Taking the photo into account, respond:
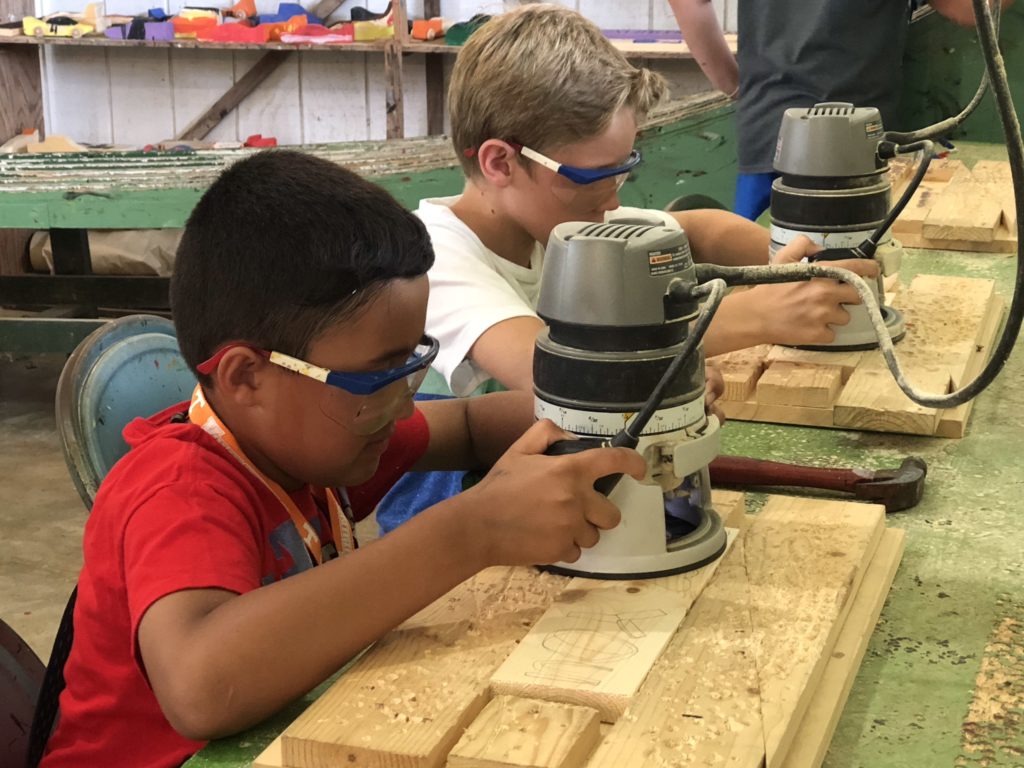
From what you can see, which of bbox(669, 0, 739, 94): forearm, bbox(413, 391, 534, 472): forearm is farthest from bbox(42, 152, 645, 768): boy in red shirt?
bbox(669, 0, 739, 94): forearm

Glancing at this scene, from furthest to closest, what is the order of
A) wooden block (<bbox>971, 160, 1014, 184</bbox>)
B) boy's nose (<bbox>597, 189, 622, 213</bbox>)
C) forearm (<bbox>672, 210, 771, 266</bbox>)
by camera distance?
wooden block (<bbox>971, 160, 1014, 184</bbox>) < forearm (<bbox>672, 210, 771, 266</bbox>) < boy's nose (<bbox>597, 189, 622, 213</bbox>)

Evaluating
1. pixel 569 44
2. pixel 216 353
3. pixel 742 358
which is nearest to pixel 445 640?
pixel 216 353

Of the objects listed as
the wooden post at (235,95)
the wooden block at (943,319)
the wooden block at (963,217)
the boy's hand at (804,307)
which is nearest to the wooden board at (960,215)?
the wooden block at (963,217)

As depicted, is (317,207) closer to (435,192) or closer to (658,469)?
(658,469)

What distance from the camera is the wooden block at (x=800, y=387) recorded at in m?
1.61

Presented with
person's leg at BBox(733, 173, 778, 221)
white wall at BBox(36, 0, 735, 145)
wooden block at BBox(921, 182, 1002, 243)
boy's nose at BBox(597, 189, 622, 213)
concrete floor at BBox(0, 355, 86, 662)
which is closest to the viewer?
boy's nose at BBox(597, 189, 622, 213)

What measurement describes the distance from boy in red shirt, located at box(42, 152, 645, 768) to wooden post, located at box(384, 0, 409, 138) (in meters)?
5.13

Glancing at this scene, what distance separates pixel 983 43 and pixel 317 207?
2.08 feet

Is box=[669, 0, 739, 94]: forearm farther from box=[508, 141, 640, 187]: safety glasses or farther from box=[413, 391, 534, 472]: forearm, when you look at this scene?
box=[413, 391, 534, 472]: forearm

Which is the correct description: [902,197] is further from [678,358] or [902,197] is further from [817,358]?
[678,358]

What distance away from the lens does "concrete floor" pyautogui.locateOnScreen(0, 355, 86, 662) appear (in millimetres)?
3652

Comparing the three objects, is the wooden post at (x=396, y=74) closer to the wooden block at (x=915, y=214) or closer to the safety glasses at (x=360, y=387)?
the wooden block at (x=915, y=214)

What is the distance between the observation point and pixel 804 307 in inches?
67.2

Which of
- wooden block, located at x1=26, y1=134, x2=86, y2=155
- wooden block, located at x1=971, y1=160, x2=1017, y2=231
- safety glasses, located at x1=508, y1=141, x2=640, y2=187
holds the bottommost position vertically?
wooden block, located at x1=26, y1=134, x2=86, y2=155
